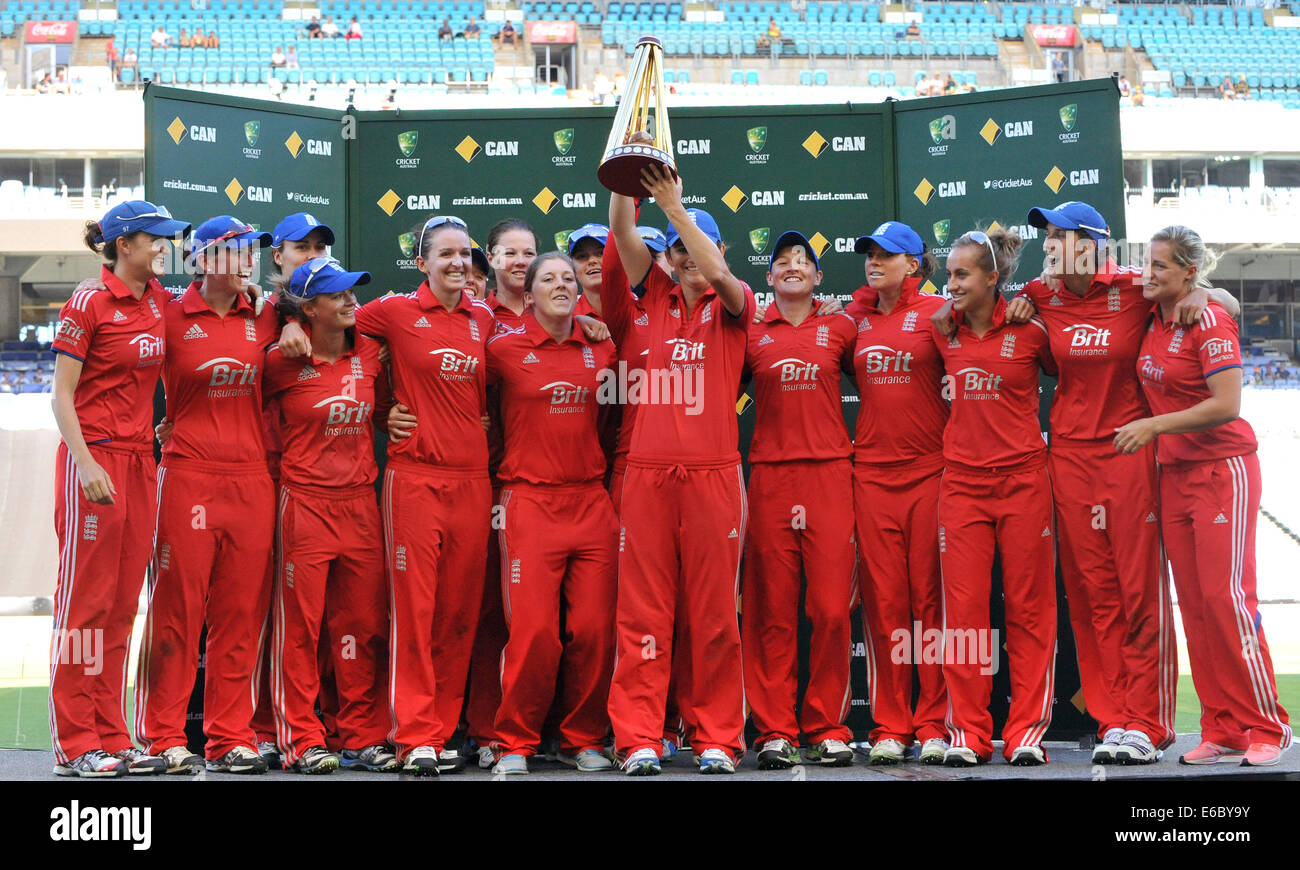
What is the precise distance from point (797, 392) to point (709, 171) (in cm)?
190

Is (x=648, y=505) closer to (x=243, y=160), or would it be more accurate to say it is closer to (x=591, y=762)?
(x=591, y=762)

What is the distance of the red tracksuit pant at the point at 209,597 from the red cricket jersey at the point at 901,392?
2703mm

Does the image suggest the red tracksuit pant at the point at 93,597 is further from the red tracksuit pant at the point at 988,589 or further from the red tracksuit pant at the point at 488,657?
A: the red tracksuit pant at the point at 988,589

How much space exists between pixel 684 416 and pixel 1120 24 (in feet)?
104

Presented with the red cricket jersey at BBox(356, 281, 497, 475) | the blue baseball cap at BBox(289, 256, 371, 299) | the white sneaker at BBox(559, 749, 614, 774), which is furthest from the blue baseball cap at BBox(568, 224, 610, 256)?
the white sneaker at BBox(559, 749, 614, 774)

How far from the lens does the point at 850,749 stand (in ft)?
19.1

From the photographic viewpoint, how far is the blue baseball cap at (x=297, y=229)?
6.34 metres

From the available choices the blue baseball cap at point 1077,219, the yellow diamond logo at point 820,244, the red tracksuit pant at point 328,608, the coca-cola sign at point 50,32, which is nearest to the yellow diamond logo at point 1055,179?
the blue baseball cap at point 1077,219

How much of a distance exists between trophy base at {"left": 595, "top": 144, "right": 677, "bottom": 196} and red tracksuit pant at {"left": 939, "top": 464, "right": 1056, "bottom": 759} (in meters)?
1.93

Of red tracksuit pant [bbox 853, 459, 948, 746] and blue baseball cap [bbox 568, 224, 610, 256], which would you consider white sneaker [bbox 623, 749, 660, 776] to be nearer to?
red tracksuit pant [bbox 853, 459, 948, 746]

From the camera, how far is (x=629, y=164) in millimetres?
5148

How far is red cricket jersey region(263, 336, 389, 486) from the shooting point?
5867mm
